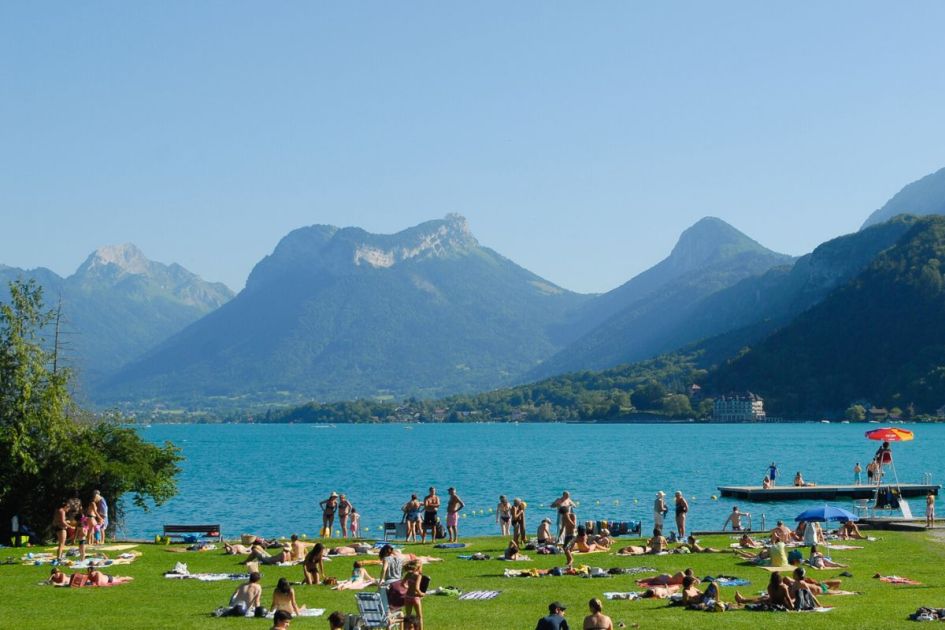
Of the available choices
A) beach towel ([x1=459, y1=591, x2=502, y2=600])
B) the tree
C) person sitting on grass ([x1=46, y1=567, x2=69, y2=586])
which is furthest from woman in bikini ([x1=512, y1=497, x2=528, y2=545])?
the tree

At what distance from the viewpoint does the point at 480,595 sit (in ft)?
85.9

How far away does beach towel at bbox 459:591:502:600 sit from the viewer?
26.0m

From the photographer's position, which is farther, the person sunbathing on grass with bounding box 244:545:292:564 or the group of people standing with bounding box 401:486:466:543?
the group of people standing with bounding box 401:486:466:543

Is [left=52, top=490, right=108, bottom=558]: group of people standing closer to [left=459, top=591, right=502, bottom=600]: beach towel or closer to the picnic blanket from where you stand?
the picnic blanket

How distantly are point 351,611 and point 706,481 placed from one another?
228 ft

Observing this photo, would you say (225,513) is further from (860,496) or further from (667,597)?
(667,597)

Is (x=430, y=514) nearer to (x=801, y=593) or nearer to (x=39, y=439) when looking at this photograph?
(x=39, y=439)

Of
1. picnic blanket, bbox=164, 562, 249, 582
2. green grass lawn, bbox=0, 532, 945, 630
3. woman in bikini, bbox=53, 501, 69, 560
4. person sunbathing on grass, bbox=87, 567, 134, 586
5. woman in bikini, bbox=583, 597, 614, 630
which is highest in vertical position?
woman in bikini, bbox=53, 501, 69, 560

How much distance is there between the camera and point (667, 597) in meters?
25.5

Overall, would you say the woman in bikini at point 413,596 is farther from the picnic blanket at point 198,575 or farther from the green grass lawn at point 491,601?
the picnic blanket at point 198,575

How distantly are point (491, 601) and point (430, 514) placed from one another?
52.3ft

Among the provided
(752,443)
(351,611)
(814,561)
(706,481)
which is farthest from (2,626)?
(752,443)

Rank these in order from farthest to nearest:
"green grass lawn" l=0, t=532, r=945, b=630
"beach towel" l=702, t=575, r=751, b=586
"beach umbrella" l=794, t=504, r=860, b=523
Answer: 1. "beach umbrella" l=794, t=504, r=860, b=523
2. "beach towel" l=702, t=575, r=751, b=586
3. "green grass lawn" l=0, t=532, r=945, b=630

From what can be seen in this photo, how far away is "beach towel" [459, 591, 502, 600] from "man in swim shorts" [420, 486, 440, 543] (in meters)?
14.3
